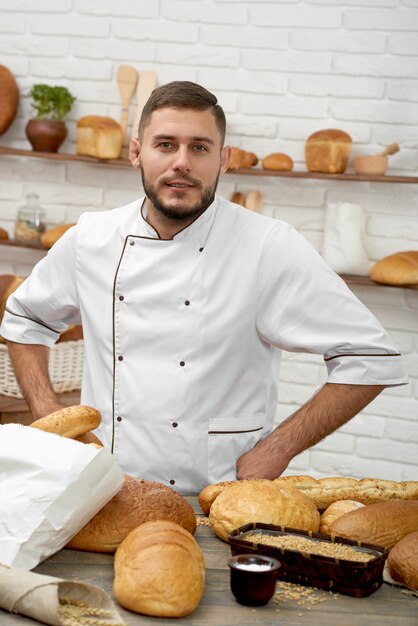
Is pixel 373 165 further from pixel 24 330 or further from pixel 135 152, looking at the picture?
pixel 24 330

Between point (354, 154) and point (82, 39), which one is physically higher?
point (82, 39)

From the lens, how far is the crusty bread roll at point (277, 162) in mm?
3494

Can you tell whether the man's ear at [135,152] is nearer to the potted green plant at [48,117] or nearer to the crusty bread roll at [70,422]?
the crusty bread roll at [70,422]

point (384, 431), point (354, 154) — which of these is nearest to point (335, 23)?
point (354, 154)

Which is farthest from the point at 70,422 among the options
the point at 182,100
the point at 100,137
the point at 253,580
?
the point at 100,137

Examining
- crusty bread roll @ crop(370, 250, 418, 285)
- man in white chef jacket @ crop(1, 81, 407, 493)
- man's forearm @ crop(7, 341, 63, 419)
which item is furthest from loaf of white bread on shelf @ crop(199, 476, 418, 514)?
crusty bread roll @ crop(370, 250, 418, 285)

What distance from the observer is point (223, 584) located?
1306 millimetres

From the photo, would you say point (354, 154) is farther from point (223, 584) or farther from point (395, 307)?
point (223, 584)

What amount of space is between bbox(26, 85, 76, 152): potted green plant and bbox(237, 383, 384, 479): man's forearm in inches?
84.0

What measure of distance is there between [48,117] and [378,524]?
2.81 m

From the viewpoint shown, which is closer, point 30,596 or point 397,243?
point 30,596

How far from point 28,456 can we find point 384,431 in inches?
96.2

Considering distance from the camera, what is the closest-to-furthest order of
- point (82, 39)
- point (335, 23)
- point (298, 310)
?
1. point (298, 310)
2. point (335, 23)
3. point (82, 39)

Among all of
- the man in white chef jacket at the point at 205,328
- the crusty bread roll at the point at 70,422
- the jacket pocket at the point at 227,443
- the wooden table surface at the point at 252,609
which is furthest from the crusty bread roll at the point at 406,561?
the jacket pocket at the point at 227,443
